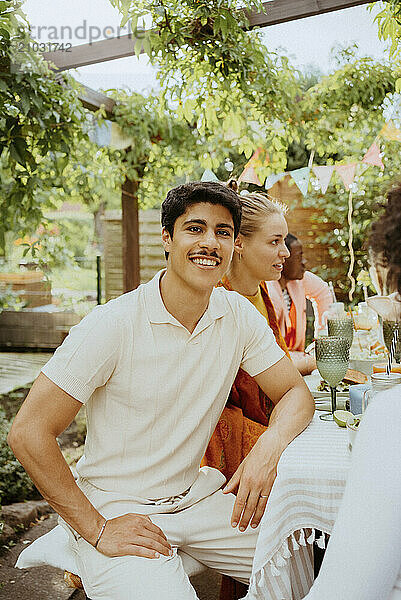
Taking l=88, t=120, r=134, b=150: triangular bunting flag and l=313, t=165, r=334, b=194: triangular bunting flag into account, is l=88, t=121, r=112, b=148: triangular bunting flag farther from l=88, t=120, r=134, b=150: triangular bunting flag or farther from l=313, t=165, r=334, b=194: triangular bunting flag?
l=313, t=165, r=334, b=194: triangular bunting flag

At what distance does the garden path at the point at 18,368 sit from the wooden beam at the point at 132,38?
2.52 m

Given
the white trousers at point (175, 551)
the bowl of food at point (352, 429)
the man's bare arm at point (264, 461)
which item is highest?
the bowl of food at point (352, 429)

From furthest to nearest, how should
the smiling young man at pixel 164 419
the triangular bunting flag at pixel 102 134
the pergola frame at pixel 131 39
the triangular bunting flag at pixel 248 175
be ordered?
1. the triangular bunting flag at pixel 248 175
2. the triangular bunting flag at pixel 102 134
3. the pergola frame at pixel 131 39
4. the smiling young man at pixel 164 419

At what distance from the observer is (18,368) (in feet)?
18.9

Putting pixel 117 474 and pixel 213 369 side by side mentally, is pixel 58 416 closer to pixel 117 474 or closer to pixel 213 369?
pixel 117 474

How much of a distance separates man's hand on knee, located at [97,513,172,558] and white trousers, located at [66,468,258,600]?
0.05 ft

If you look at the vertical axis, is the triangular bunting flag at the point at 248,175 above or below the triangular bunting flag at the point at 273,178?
above

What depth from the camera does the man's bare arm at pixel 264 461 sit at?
5.00 feet

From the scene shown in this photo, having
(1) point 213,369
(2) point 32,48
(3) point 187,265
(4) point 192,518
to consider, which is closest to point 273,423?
(1) point 213,369

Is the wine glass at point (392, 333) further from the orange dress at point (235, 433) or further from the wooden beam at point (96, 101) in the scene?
the wooden beam at point (96, 101)

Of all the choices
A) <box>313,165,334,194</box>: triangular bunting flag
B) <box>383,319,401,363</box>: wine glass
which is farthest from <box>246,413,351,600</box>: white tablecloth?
<box>313,165,334,194</box>: triangular bunting flag

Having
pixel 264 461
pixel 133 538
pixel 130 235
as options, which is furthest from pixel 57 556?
pixel 130 235

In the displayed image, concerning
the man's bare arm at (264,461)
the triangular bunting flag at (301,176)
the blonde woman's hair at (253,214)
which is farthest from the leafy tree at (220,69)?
Result: the man's bare arm at (264,461)

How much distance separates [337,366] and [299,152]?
15.9ft
